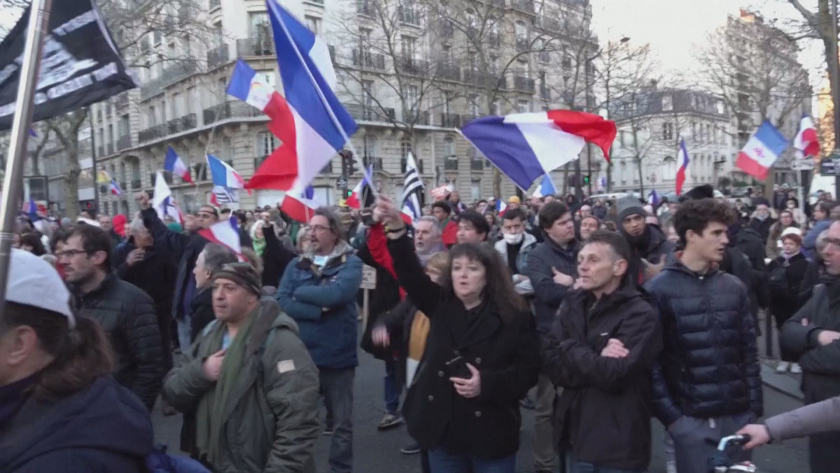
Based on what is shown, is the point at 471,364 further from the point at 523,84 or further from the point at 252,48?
the point at 523,84

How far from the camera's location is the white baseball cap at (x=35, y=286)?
5.06 ft

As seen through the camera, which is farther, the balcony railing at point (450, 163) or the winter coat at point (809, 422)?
the balcony railing at point (450, 163)

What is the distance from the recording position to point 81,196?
178 ft

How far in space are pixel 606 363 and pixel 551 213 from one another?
2.07m

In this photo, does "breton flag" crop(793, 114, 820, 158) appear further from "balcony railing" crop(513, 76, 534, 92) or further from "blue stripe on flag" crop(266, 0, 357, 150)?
"balcony railing" crop(513, 76, 534, 92)

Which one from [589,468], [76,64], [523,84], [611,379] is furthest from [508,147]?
[523,84]

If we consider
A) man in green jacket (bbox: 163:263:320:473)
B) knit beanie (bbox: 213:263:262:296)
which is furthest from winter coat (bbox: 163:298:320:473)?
knit beanie (bbox: 213:263:262:296)

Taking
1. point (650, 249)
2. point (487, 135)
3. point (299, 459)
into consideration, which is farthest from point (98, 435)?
point (650, 249)

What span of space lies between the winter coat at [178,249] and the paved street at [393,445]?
3.72 feet

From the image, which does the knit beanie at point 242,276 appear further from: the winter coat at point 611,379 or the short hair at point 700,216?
the short hair at point 700,216

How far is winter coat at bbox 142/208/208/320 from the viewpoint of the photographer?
20.2ft

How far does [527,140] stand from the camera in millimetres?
4996

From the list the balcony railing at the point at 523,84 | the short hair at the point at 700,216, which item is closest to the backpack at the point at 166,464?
the short hair at the point at 700,216

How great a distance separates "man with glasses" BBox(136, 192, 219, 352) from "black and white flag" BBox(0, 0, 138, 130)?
343 cm
